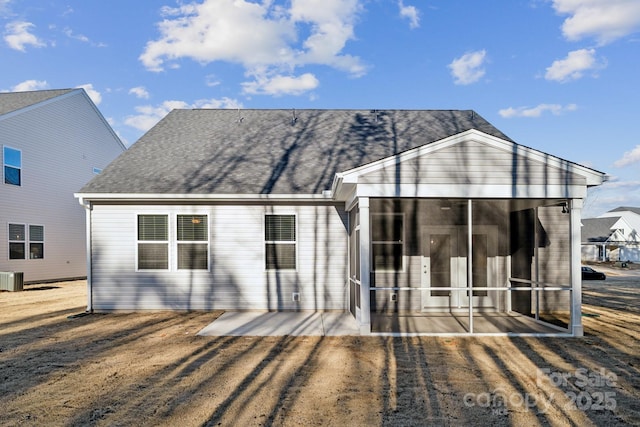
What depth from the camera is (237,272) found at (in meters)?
10.8

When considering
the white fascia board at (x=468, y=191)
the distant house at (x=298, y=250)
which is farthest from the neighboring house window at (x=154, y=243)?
the white fascia board at (x=468, y=191)

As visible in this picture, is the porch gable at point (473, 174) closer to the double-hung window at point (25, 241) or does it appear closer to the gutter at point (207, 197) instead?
the gutter at point (207, 197)

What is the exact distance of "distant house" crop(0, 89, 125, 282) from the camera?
1773cm

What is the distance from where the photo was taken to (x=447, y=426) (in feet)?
14.4

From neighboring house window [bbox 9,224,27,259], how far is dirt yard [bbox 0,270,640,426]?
10852 mm

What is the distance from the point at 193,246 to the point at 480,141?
278 inches

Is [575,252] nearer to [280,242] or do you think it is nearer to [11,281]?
[280,242]

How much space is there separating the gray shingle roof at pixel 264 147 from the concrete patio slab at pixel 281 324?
294 cm

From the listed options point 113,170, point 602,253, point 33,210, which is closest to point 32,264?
point 33,210

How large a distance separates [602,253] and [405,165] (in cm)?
5016

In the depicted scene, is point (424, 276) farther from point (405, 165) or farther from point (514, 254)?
point (405, 165)

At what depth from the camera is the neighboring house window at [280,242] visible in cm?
1081

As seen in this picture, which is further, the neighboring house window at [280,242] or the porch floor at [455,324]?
the neighboring house window at [280,242]

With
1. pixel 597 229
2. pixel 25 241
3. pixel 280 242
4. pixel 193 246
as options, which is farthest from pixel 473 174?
pixel 597 229
